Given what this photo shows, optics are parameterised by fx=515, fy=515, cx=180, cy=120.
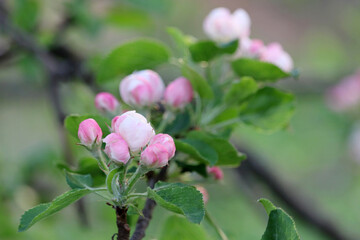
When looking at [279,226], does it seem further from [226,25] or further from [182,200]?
[226,25]

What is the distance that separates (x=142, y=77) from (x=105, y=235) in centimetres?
45

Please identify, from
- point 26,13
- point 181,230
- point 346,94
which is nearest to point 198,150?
point 181,230

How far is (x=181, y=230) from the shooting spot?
2.03ft

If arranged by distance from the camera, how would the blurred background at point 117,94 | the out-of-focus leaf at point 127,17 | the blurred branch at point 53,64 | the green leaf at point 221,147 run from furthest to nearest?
the out-of-focus leaf at point 127,17 < the blurred background at point 117,94 < the blurred branch at point 53,64 < the green leaf at point 221,147

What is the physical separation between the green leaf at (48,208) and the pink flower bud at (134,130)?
58mm

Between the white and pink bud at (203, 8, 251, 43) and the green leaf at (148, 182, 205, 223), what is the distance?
0.28 meters

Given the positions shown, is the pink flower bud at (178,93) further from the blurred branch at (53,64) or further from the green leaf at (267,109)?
the blurred branch at (53,64)

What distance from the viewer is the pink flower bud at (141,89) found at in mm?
560

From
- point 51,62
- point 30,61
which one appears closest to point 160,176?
point 51,62

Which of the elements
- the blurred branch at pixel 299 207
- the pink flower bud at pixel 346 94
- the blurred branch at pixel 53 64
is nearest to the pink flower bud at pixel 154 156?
the blurred branch at pixel 53 64

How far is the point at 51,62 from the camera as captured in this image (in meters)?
1.11

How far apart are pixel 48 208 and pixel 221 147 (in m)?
0.20

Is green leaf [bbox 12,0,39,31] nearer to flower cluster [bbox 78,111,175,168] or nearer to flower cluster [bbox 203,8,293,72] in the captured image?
flower cluster [bbox 203,8,293,72]

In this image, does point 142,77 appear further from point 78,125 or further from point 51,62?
point 51,62
